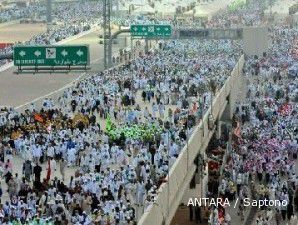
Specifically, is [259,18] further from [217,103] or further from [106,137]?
[106,137]

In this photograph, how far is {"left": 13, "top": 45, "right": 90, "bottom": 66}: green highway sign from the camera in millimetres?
43781

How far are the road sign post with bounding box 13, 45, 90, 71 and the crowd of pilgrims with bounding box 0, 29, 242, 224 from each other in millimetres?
1344

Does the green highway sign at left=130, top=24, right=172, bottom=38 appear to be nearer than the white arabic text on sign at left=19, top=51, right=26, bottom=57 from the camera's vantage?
No

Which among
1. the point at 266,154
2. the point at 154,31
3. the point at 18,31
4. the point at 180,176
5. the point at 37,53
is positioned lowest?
the point at 18,31

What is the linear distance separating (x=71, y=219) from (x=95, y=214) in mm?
571

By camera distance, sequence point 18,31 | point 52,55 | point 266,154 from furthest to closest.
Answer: point 18,31 < point 52,55 < point 266,154

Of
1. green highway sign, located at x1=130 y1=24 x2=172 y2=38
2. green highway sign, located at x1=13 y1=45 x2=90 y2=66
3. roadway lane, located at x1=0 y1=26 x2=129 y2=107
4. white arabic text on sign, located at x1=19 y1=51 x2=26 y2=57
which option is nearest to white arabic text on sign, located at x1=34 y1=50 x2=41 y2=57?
green highway sign, located at x1=13 y1=45 x2=90 y2=66

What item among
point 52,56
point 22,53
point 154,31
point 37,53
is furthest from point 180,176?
point 154,31

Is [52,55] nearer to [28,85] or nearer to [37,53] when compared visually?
[37,53]

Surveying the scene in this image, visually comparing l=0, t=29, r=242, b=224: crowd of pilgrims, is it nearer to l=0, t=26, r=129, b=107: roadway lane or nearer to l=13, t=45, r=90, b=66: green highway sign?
l=13, t=45, r=90, b=66: green highway sign

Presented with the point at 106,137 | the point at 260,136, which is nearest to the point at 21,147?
the point at 106,137

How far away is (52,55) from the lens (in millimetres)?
44000

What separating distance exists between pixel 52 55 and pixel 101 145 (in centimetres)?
1492

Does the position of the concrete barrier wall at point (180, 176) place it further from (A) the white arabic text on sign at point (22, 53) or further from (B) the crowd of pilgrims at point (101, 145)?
(A) the white arabic text on sign at point (22, 53)
